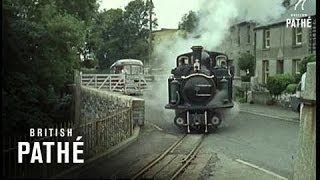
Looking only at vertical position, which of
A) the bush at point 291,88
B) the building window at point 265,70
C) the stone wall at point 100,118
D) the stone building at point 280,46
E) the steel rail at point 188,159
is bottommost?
the steel rail at point 188,159

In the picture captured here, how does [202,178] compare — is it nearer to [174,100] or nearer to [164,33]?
[164,33]

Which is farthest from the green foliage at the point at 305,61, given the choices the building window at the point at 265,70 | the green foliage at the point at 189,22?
the green foliage at the point at 189,22

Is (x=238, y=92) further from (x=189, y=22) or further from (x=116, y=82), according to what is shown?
(x=116, y=82)

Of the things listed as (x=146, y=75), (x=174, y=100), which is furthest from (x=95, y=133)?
(x=174, y=100)

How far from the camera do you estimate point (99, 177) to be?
277cm

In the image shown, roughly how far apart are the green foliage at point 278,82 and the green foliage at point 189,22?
76 cm

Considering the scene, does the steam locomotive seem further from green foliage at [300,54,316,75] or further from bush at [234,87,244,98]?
green foliage at [300,54,316,75]

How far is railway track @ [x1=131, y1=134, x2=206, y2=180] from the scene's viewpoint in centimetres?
305

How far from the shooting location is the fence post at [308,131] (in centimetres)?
300

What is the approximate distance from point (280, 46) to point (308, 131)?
2.72ft

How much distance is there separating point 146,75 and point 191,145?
87cm

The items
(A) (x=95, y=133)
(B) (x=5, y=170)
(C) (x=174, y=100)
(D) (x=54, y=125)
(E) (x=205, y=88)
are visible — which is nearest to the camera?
(B) (x=5, y=170)

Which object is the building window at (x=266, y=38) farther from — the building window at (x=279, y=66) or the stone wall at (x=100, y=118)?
the stone wall at (x=100, y=118)

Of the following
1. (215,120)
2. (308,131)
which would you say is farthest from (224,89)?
(308,131)
